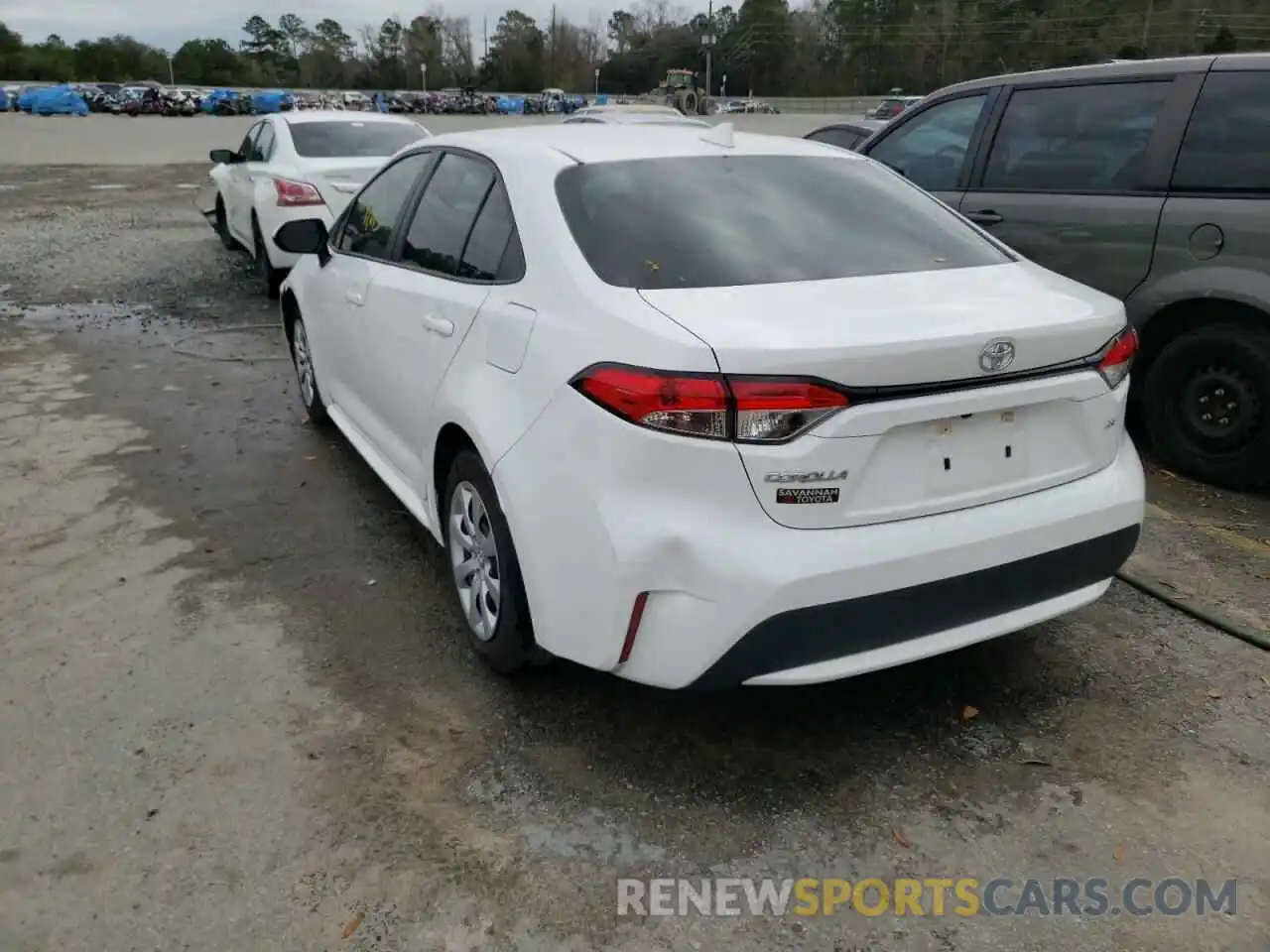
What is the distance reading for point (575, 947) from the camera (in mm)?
2229

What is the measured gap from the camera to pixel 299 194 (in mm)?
8852

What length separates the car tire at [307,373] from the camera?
5.40 meters

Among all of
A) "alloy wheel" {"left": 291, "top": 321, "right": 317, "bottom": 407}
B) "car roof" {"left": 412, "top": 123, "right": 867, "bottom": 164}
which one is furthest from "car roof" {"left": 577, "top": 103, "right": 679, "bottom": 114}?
"car roof" {"left": 412, "top": 123, "right": 867, "bottom": 164}

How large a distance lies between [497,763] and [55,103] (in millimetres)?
61405

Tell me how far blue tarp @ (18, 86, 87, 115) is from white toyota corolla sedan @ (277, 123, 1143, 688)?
60.1 metres

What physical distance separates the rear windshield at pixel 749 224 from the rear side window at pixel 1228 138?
1.92 m

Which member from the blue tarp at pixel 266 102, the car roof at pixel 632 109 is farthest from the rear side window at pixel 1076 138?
the blue tarp at pixel 266 102

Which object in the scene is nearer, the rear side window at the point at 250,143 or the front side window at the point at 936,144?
the front side window at the point at 936,144

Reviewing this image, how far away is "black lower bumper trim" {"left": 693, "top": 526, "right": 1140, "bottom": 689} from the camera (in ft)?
7.96

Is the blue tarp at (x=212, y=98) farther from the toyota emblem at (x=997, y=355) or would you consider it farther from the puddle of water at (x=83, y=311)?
the toyota emblem at (x=997, y=355)

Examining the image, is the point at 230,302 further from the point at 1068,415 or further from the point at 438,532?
the point at 1068,415

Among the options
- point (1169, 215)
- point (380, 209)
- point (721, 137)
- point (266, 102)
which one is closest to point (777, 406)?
point (721, 137)

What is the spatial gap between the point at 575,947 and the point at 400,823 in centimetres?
62

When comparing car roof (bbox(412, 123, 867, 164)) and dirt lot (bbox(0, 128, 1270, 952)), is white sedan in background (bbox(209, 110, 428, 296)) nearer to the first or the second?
dirt lot (bbox(0, 128, 1270, 952))
